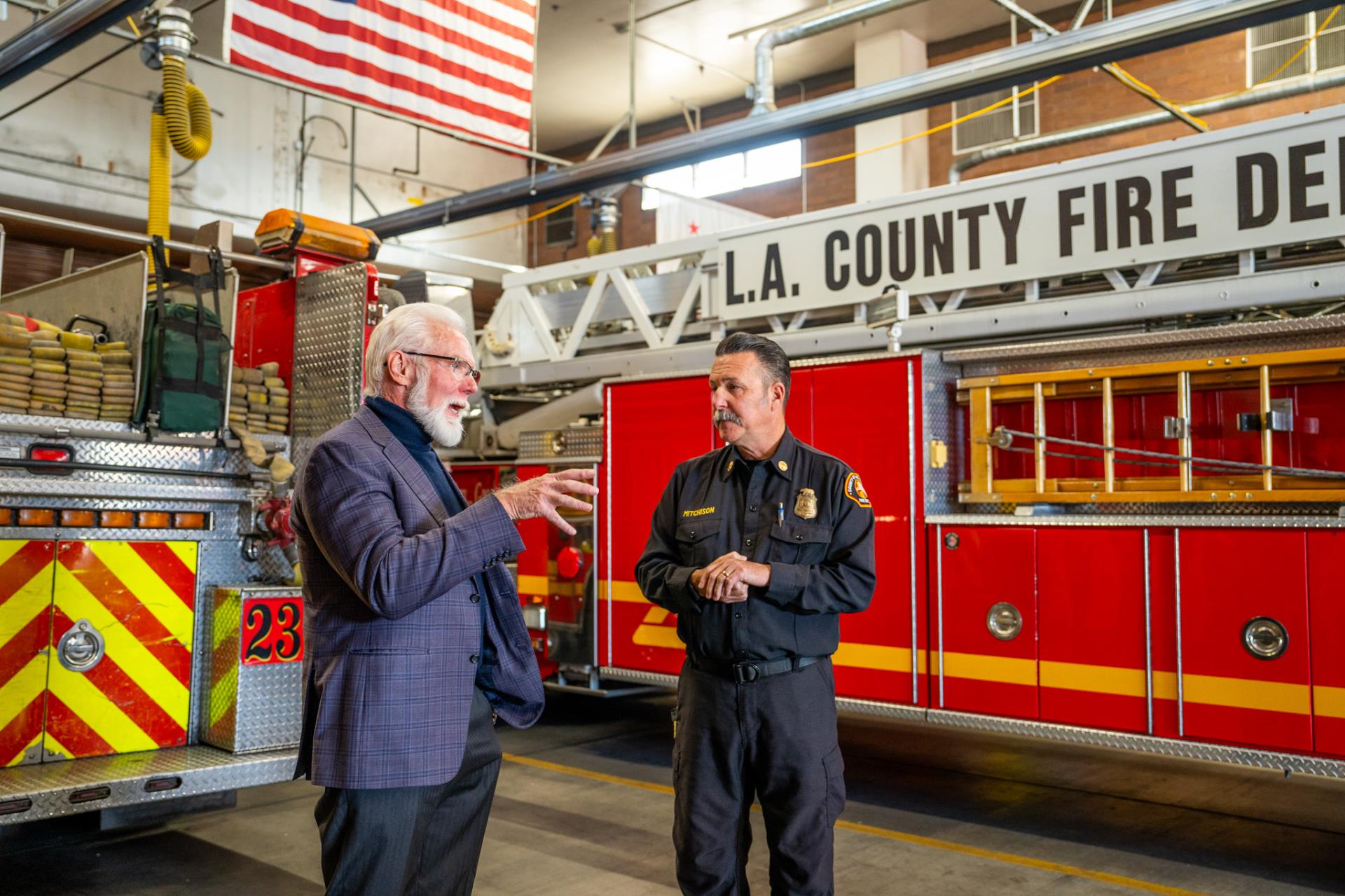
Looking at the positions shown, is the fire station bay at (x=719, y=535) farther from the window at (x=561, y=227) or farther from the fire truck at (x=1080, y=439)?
the window at (x=561, y=227)

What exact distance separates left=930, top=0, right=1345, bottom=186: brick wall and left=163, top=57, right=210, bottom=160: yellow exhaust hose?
810cm

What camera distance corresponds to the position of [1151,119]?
1035 centimetres

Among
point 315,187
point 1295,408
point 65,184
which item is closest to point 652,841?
point 1295,408

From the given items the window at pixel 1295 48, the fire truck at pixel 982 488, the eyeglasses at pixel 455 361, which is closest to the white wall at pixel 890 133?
the window at pixel 1295 48

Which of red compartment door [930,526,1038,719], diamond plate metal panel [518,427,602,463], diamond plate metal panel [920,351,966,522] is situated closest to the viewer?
red compartment door [930,526,1038,719]

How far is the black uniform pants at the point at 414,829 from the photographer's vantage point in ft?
7.78

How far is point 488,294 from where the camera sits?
57.0ft

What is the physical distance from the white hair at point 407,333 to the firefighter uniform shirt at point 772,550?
1103mm

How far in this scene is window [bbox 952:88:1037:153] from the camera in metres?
13.6

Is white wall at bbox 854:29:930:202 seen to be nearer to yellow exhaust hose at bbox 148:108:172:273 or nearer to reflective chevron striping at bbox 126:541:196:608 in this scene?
yellow exhaust hose at bbox 148:108:172:273

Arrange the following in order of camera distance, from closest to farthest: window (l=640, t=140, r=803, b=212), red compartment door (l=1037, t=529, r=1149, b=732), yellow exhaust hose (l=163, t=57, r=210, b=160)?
red compartment door (l=1037, t=529, r=1149, b=732), yellow exhaust hose (l=163, t=57, r=210, b=160), window (l=640, t=140, r=803, b=212)

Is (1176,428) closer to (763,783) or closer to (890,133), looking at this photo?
(763,783)

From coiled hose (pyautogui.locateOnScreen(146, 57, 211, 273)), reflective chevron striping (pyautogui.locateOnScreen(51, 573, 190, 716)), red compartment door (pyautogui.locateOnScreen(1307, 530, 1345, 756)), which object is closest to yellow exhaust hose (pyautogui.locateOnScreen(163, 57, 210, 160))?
coiled hose (pyautogui.locateOnScreen(146, 57, 211, 273))

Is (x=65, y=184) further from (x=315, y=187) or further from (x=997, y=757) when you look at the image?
(x=997, y=757)
